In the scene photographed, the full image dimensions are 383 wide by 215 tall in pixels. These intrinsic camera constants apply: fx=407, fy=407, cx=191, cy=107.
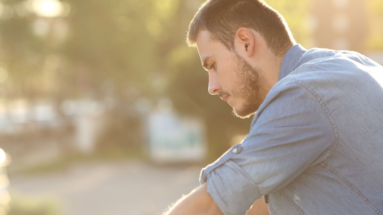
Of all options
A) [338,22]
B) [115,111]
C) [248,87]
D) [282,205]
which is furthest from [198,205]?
[338,22]

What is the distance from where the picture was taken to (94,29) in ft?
50.3

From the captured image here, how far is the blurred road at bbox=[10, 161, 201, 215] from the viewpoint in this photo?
30.7 ft

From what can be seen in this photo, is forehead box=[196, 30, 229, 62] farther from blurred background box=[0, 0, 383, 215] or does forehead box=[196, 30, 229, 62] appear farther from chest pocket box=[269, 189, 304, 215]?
blurred background box=[0, 0, 383, 215]

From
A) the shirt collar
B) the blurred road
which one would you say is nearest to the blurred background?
the blurred road

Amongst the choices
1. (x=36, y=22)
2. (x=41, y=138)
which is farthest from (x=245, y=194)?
(x=41, y=138)

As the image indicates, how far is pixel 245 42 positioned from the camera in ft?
5.17

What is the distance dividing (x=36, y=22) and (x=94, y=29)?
8.84 feet

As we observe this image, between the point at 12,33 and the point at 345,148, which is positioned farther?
the point at 12,33

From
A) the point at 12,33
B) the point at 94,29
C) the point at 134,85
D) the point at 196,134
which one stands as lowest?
the point at 196,134

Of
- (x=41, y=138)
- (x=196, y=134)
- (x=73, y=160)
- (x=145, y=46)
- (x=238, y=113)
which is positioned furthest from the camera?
(x=41, y=138)

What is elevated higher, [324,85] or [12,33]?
[12,33]

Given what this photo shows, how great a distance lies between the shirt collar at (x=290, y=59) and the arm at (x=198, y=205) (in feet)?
1.78

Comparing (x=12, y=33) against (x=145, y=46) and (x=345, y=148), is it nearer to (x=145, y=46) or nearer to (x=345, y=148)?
(x=145, y=46)

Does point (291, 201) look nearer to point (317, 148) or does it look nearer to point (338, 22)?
point (317, 148)
